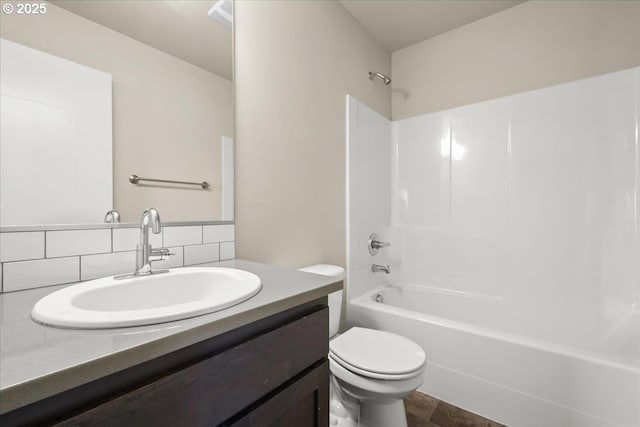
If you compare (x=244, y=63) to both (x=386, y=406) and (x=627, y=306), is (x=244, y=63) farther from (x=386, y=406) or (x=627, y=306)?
(x=627, y=306)

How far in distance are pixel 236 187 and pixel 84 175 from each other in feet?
1.75

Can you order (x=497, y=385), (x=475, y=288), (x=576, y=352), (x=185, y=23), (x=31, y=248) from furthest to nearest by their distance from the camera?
(x=475, y=288) → (x=497, y=385) → (x=576, y=352) → (x=185, y=23) → (x=31, y=248)

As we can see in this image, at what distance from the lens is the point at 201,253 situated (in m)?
1.08

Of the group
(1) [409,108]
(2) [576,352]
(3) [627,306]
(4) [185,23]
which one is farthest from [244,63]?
(3) [627,306]

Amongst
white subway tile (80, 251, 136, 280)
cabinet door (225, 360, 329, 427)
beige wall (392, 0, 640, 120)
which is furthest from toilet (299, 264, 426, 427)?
beige wall (392, 0, 640, 120)

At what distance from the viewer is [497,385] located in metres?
1.35

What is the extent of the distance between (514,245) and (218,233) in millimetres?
1927

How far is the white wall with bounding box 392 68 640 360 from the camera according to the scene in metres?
1.57

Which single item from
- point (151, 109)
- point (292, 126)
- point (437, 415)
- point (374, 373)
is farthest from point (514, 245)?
point (151, 109)

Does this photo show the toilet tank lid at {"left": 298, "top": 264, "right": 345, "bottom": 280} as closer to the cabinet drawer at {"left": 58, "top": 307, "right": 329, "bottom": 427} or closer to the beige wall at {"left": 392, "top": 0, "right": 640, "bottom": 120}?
the cabinet drawer at {"left": 58, "top": 307, "right": 329, "bottom": 427}

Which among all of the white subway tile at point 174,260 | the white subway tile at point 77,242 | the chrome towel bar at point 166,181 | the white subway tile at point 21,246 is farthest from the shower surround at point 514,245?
the white subway tile at point 21,246

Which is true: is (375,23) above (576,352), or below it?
above

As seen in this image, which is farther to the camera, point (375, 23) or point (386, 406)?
point (375, 23)

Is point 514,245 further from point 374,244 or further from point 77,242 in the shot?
point 77,242
